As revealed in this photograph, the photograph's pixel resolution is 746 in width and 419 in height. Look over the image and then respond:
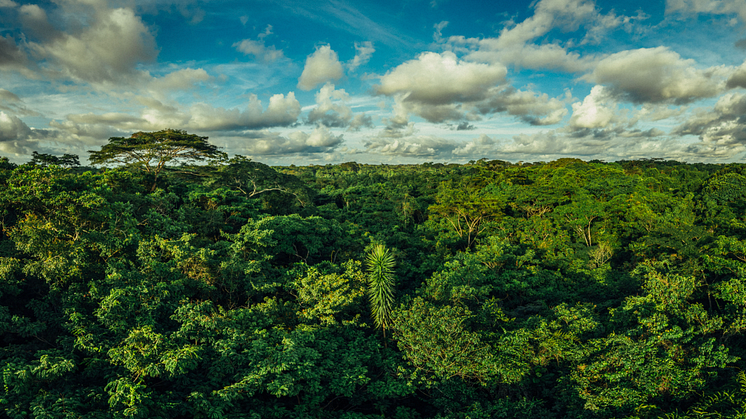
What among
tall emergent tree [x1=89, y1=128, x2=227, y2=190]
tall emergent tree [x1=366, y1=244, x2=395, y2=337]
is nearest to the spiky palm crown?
tall emergent tree [x1=366, y1=244, x2=395, y2=337]

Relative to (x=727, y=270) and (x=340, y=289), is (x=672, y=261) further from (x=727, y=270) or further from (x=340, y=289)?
(x=340, y=289)

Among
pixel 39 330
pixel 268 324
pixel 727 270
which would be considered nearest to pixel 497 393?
pixel 268 324

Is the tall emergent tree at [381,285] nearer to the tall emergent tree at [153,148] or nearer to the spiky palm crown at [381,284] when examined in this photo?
the spiky palm crown at [381,284]

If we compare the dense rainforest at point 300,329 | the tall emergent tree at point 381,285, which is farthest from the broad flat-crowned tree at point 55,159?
the tall emergent tree at point 381,285

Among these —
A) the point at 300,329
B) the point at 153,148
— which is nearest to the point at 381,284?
the point at 300,329

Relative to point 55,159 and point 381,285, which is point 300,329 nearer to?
point 381,285

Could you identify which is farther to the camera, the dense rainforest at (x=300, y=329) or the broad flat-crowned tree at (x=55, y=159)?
the broad flat-crowned tree at (x=55, y=159)
